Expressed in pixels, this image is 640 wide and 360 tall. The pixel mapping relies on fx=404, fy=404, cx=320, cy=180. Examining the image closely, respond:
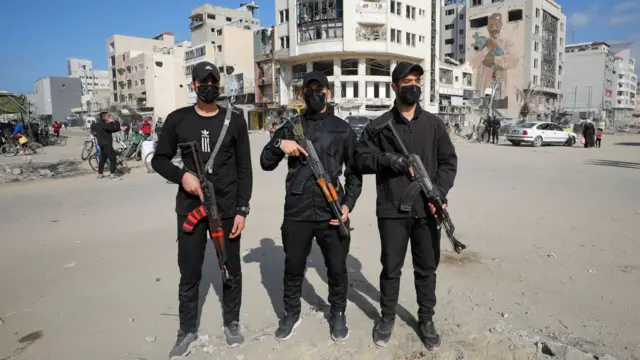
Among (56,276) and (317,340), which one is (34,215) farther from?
(317,340)

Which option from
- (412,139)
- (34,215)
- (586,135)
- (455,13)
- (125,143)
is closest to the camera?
(412,139)

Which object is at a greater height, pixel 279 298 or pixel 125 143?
pixel 125 143

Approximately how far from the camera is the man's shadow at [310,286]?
354 centimetres

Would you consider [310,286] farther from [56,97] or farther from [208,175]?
[56,97]

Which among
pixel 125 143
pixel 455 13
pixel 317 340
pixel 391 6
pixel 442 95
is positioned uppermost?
pixel 455 13

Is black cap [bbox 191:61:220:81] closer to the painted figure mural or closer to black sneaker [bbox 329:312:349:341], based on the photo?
black sneaker [bbox 329:312:349:341]

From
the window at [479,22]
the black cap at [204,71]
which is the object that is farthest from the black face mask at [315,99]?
the window at [479,22]

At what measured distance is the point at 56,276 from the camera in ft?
14.3

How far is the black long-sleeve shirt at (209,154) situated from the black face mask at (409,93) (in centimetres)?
117

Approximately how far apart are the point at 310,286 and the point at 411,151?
1.90 m

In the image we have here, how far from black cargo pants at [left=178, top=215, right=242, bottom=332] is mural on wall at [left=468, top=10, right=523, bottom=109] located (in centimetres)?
7077

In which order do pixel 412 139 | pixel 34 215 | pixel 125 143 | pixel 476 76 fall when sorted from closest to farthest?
pixel 412 139
pixel 34 215
pixel 125 143
pixel 476 76

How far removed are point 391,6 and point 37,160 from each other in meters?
41.8

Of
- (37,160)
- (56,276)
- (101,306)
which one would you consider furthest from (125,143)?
(101,306)
